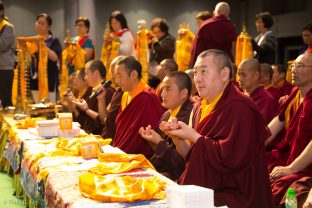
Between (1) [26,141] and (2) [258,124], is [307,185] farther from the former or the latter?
(1) [26,141]

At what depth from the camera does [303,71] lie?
3299mm

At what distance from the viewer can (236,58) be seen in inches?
250

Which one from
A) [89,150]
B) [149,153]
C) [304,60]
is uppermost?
[304,60]

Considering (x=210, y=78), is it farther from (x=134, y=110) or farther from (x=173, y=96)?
(x=134, y=110)

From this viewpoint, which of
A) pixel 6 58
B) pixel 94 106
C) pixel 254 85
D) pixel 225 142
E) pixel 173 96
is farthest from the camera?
pixel 6 58

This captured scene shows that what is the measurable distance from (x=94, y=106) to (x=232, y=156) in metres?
2.71

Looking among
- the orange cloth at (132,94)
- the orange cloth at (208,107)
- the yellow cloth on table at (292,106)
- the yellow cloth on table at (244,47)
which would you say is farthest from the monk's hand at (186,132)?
the yellow cloth on table at (244,47)

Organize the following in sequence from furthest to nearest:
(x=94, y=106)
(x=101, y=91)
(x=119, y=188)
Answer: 1. (x=94, y=106)
2. (x=101, y=91)
3. (x=119, y=188)

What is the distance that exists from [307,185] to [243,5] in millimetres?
9757

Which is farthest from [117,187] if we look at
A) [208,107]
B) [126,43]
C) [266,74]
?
[126,43]

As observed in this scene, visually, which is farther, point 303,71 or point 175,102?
point 175,102

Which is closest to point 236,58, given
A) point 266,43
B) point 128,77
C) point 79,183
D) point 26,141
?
point 266,43

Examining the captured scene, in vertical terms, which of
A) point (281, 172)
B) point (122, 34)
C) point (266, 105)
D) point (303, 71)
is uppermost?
point (122, 34)

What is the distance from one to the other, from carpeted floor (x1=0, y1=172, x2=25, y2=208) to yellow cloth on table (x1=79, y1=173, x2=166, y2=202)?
70.2 inches
